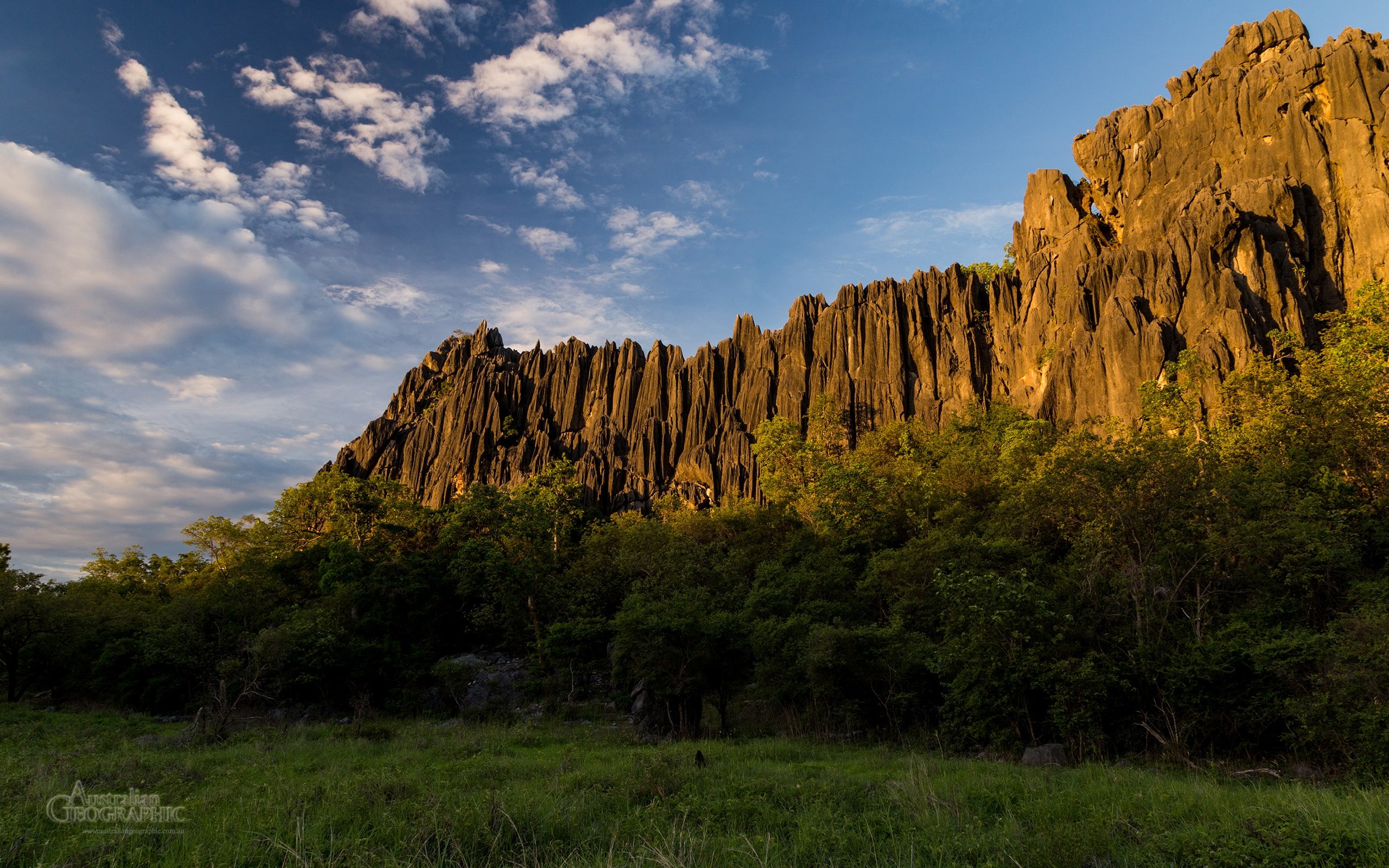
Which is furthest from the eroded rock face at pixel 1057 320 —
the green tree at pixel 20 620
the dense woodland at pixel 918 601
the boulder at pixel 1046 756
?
the green tree at pixel 20 620

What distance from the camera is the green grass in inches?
280

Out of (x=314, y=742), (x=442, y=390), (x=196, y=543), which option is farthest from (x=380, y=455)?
(x=314, y=742)

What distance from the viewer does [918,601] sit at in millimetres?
24844

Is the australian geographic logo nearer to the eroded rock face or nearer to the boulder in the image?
the boulder

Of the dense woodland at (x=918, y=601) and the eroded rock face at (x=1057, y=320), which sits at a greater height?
the eroded rock face at (x=1057, y=320)

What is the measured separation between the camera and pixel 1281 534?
61.3 feet

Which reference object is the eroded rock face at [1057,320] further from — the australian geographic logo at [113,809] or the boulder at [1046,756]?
the australian geographic logo at [113,809]

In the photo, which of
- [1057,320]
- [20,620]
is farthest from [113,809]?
[1057,320]

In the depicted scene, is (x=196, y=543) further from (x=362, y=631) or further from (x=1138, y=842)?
(x=1138, y=842)

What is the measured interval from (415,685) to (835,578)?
2225 centimetres

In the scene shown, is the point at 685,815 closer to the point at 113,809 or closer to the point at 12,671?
the point at 113,809

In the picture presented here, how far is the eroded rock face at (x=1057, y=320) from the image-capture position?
158 feet

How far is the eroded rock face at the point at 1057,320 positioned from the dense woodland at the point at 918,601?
6.96 metres

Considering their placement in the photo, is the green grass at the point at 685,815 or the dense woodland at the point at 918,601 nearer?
the green grass at the point at 685,815
